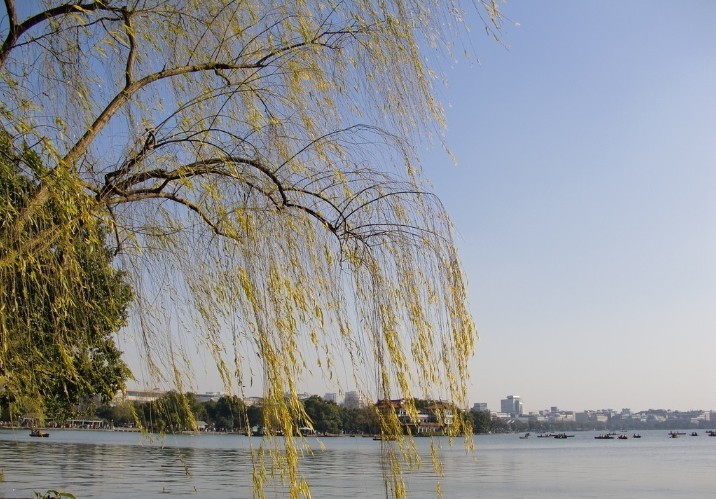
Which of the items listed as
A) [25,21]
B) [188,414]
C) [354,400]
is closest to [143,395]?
[188,414]

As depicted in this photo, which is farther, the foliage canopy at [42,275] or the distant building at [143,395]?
the distant building at [143,395]

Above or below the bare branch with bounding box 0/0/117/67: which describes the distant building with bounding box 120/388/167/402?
below

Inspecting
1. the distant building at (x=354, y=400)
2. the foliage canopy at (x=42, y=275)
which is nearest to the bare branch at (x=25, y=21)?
the foliage canopy at (x=42, y=275)

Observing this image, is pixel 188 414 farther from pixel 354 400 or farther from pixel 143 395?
pixel 354 400

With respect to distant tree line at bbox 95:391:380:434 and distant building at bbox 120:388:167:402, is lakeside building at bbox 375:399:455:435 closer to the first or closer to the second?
distant tree line at bbox 95:391:380:434

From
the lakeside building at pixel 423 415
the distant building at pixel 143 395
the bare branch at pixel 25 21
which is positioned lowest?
the lakeside building at pixel 423 415

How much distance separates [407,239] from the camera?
4254 millimetres

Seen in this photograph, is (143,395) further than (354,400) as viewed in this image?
Yes

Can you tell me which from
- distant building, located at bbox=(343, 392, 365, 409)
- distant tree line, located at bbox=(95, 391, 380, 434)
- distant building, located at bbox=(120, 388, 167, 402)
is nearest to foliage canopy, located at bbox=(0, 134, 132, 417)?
distant building, located at bbox=(120, 388, 167, 402)

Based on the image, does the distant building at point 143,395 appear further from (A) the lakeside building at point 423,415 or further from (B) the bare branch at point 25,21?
(B) the bare branch at point 25,21

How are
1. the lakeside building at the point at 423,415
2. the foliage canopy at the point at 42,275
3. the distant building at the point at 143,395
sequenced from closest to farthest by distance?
the foliage canopy at the point at 42,275 → the lakeside building at the point at 423,415 → the distant building at the point at 143,395

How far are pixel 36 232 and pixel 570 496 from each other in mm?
26981

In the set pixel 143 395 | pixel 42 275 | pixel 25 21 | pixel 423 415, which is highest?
pixel 25 21

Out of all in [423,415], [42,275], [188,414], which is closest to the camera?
[42,275]
